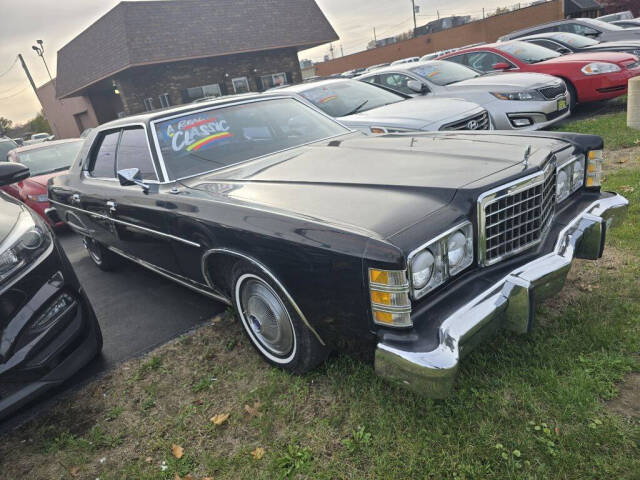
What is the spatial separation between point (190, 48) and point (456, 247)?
64.1 ft

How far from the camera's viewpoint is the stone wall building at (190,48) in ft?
59.3

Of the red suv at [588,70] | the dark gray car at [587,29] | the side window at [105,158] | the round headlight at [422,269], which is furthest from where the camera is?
the dark gray car at [587,29]

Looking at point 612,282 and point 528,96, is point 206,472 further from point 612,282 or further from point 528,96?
point 528,96

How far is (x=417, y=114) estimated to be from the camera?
5262 mm

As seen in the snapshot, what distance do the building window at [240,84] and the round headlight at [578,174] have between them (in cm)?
1978

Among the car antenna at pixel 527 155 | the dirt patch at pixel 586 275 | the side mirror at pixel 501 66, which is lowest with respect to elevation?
the dirt patch at pixel 586 275

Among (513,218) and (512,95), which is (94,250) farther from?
(512,95)

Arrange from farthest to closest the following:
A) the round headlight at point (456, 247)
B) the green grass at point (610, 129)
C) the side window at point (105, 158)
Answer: the green grass at point (610, 129), the side window at point (105, 158), the round headlight at point (456, 247)

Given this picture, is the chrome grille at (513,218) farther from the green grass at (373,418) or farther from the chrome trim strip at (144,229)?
the chrome trim strip at (144,229)

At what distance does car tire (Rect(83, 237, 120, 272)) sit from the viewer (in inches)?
185

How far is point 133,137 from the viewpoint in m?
3.35

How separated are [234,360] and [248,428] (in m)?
0.62

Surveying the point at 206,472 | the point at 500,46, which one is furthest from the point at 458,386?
the point at 500,46

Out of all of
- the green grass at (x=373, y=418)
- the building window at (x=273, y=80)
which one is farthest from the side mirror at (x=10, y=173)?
the building window at (x=273, y=80)
